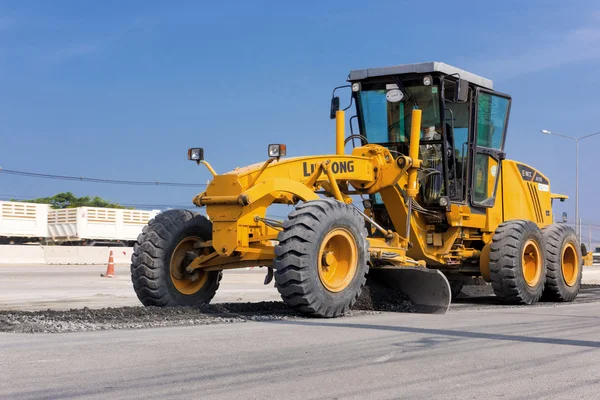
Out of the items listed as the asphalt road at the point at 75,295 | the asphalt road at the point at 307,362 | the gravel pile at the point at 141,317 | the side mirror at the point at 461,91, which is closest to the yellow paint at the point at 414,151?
the side mirror at the point at 461,91

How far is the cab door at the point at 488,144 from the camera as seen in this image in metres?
13.4

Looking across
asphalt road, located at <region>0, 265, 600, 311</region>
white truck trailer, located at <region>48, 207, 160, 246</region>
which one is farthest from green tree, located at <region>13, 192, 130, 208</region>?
asphalt road, located at <region>0, 265, 600, 311</region>

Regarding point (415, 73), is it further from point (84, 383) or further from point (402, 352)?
point (84, 383)

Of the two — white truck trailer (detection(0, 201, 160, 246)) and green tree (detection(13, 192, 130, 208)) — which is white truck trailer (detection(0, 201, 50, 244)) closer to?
white truck trailer (detection(0, 201, 160, 246))

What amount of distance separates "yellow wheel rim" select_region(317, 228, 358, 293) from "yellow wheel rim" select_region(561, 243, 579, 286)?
6390 mm

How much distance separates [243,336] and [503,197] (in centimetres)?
849

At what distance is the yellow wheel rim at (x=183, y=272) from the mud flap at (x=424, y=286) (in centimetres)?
246

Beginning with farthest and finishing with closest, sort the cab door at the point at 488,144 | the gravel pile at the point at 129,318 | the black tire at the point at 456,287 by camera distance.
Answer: the black tire at the point at 456,287 → the cab door at the point at 488,144 → the gravel pile at the point at 129,318

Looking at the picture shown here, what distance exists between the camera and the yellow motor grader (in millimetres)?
9344

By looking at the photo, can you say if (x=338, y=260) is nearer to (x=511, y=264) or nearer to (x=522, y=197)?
(x=511, y=264)

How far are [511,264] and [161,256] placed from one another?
5650mm

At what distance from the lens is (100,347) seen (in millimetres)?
6262

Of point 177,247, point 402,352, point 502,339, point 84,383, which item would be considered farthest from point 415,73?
point 84,383

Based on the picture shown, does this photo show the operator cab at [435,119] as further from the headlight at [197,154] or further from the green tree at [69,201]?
the green tree at [69,201]
